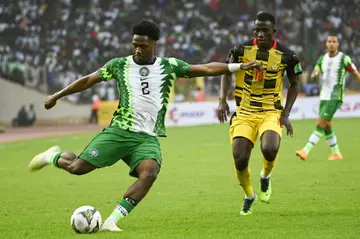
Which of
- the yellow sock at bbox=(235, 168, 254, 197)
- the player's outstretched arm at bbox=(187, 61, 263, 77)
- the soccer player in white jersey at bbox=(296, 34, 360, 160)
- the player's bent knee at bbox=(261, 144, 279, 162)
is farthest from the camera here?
the soccer player in white jersey at bbox=(296, 34, 360, 160)

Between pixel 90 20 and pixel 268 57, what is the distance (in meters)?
34.0

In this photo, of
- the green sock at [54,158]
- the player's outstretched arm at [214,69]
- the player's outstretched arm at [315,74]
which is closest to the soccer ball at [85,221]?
the green sock at [54,158]

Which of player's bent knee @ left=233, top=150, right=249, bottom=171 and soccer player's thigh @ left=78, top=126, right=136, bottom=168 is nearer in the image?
soccer player's thigh @ left=78, top=126, right=136, bottom=168

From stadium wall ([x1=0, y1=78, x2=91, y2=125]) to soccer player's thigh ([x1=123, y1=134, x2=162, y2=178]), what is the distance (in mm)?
30615

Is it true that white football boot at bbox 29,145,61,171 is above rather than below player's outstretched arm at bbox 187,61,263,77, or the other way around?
below

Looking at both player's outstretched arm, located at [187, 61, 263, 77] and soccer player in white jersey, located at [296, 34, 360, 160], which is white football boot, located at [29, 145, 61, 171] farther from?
soccer player in white jersey, located at [296, 34, 360, 160]

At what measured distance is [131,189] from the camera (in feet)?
29.4

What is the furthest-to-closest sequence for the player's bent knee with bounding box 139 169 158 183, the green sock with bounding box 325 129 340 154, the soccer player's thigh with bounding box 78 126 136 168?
the green sock with bounding box 325 129 340 154
the soccer player's thigh with bounding box 78 126 136 168
the player's bent knee with bounding box 139 169 158 183

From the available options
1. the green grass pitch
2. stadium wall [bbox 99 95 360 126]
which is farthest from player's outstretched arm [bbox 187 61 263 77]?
stadium wall [bbox 99 95 360 126]

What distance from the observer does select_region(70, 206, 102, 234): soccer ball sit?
8750 mm

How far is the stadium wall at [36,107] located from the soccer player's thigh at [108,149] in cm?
3057

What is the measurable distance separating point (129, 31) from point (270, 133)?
32548 millimetres

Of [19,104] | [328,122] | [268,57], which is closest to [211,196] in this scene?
[268,57]

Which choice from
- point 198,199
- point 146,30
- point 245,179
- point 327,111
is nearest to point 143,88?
point 146,30
